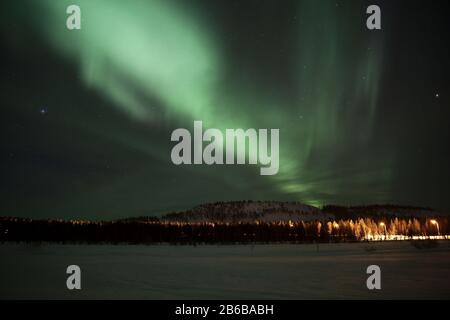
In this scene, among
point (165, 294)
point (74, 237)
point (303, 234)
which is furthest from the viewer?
point (303, 234)

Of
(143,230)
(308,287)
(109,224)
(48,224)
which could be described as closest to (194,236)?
(143,230)

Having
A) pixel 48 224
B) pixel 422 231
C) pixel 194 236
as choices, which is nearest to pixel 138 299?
pixel 194 236

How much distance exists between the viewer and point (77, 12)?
25750 mm

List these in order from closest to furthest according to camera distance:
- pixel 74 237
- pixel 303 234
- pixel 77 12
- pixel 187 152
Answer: pixel 77 12, pixel 187 152, pixel 74 237, pixel 303 234

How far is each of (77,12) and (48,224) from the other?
101 meters

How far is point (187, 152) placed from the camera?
1174 inches

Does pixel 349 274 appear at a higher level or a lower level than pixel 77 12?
lower

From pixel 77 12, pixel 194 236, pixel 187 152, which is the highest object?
pixel 77 12

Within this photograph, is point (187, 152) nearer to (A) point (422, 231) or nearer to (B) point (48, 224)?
(B) point (48, 224)

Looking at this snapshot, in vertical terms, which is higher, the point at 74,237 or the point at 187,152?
the point at 187,152
